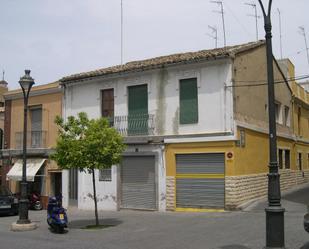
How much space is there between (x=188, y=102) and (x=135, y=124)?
9.41 ft

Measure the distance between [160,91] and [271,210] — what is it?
12029mm

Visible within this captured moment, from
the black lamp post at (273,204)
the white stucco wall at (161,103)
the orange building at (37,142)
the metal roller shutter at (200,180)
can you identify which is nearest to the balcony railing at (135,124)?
the white stucco wall at (161,103)

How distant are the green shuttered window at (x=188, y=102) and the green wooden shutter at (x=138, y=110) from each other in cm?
190

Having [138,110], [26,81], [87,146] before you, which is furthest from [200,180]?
[26,81]

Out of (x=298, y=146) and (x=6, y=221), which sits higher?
(x=298, y=146)

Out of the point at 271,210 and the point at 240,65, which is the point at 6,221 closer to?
the point at 240,65

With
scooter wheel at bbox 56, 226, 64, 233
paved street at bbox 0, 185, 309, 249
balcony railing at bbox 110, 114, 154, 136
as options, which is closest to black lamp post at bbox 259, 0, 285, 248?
paved street at bbox 0, 185, 309, 249

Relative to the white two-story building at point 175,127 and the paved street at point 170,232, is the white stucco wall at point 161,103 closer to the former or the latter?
the white two-story building at point 175,127

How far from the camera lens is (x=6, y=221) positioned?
19.7 m

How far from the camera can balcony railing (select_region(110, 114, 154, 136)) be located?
819 inches

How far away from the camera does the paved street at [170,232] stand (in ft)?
38.9

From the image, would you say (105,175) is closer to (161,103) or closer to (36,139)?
(161,103)

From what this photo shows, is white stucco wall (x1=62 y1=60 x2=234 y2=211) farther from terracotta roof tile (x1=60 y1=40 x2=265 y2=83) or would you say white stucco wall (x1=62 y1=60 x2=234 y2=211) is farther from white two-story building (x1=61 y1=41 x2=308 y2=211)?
terracotta roof tile (x1=60 y1=40 x2=265 y2=83)

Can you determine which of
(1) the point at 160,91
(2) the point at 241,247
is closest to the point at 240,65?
(1) the point at 160,91
